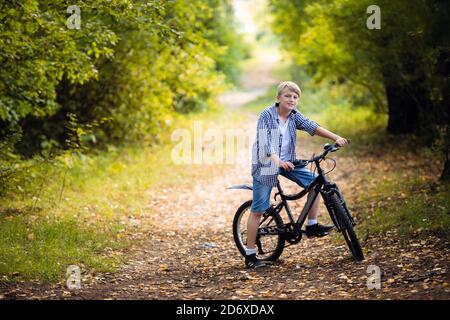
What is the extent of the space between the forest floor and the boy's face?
191cm

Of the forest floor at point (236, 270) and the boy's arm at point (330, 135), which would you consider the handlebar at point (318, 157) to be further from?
the forest floor at point (236, 270)

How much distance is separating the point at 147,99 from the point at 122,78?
937mm

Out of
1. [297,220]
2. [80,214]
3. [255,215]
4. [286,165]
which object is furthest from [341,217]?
[80,214]

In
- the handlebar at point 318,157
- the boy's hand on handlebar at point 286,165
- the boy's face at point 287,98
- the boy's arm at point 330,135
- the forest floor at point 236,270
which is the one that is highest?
the boy's face at point 287,98

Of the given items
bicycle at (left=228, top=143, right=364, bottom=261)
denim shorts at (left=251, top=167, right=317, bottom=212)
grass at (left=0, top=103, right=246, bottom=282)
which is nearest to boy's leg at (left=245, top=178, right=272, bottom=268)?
denim shorts at (left=251, top=167, right=317, bottom=212)

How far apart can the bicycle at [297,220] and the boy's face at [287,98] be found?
607 millimetres

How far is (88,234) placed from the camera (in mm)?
7961

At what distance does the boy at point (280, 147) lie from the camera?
245 inches

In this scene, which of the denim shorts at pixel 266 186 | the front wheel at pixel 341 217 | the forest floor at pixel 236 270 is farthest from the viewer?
the denim shorts at pixel 266 186

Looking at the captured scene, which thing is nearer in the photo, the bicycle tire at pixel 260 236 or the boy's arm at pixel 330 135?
the boy's arm at pixel 330 135

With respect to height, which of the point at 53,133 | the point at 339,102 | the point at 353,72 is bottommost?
the point at 53,133

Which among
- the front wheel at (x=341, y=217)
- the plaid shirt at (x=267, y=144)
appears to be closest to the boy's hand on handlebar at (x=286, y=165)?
the plaid shirt at (x=267, y=144)

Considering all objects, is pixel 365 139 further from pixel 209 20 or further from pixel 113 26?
pixel 209 20
